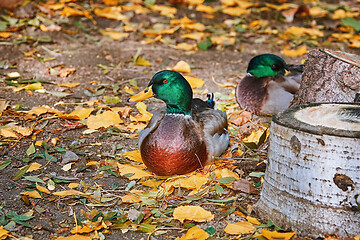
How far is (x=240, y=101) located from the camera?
15.9ft

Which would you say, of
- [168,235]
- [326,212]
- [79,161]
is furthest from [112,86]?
[326,212]

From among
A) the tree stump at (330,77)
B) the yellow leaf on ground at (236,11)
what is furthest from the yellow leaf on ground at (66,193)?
the yellow leaf on ground at (236,11)

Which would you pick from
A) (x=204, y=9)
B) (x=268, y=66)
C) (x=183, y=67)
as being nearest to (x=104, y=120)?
(x=183, y=67)

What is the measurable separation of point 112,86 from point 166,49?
1451 mm

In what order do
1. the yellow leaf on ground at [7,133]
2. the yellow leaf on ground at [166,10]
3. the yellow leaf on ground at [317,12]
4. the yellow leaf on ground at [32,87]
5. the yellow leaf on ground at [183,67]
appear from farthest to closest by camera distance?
the yellow leaf on ground at [317,12]
the yellow leaf on ground at [166,10]
the yellow leaf on ground at [183,67]
the yellow leaf on ground at [32,87]
the yellow leaf on ground at [7,133]

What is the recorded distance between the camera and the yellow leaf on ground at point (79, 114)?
441 cm

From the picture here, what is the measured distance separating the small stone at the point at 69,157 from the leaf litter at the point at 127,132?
37 mm

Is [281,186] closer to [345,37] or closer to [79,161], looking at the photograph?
[79,161]

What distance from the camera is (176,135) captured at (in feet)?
11.2

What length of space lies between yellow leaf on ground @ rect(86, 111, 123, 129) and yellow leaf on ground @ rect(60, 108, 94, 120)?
10 centimetres

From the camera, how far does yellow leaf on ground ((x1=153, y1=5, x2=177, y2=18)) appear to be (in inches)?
299

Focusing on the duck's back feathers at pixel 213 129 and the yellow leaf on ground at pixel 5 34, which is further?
the yellow leaf on ground at pixel 5 34

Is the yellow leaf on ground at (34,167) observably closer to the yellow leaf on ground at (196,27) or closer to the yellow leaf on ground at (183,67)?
the yellow leaf on ground at (183,67)

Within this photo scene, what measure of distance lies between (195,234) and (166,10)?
5434 mm
